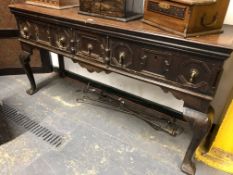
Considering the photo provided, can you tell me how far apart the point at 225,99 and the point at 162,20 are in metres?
0.80

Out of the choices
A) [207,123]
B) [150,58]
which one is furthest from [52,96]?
[207,123]

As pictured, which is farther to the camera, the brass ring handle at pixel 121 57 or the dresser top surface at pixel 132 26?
the brass ring handle at pixel 121 57

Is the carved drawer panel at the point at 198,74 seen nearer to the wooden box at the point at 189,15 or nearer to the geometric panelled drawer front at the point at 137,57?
the geometric panelled drawer front at the point at 137,57

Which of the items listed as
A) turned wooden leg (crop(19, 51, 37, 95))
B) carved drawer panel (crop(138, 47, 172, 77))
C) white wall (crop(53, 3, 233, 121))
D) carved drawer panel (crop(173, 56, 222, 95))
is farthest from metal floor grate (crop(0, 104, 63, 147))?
carved drawer panel (crop(173, 56, 222, 95))

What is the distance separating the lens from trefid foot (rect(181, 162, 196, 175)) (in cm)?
127

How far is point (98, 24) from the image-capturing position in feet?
3.83

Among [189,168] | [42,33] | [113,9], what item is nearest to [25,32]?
[42,33]

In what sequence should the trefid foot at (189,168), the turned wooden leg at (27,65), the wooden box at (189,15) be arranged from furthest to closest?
the turned wooden leg at (27,65) < the trefid foot at (189,168) < the wooden box at (189,15)

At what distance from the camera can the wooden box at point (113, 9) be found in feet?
3.94

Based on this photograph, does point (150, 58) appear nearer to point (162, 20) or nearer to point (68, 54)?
point (162, 20)

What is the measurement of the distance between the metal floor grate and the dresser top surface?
856mm

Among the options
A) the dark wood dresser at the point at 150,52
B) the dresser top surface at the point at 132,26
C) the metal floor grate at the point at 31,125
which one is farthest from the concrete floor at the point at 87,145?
the dresser top surface at the point at 132,26

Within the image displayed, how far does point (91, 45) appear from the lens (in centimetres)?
128

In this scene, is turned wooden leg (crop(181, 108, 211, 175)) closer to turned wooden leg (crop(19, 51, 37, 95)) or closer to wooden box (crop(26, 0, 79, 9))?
wooden box (crop(26, 0, 79, 9))
